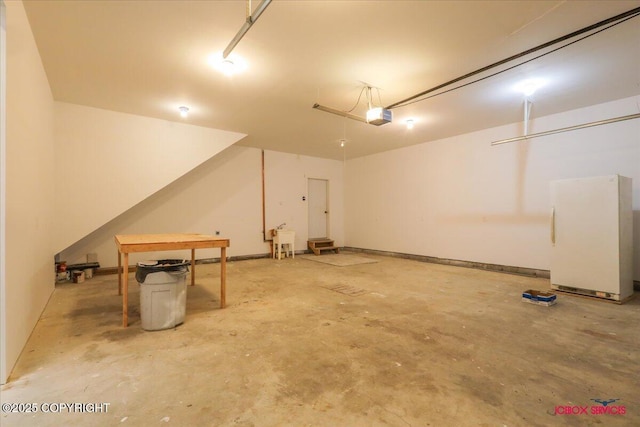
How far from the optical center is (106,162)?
4.75m

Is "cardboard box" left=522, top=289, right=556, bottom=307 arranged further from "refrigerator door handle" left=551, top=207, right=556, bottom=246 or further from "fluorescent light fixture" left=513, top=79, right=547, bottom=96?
"fluorescent light fixture" left=513, top=79, right=547, bottom=96

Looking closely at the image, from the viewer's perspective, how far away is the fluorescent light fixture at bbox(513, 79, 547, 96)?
375cm

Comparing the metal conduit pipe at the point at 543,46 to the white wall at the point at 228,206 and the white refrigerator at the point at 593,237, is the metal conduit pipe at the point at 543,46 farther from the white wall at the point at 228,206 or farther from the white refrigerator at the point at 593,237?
the white wall at the point at 228,206

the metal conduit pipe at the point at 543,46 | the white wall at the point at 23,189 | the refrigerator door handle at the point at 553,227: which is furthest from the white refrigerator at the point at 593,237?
the white wall at the point at 23,189

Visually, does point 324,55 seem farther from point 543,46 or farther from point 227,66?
point 543,46

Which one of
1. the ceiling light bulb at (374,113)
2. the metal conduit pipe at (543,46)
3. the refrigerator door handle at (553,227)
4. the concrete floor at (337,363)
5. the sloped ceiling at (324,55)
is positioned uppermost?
the sloped ceiling at (324,55)

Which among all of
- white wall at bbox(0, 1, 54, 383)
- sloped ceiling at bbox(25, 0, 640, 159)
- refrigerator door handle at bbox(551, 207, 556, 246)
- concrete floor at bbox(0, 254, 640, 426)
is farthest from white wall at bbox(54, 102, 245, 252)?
refrigerator door handle at bbox(551, 207, 556, 246)

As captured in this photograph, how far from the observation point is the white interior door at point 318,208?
860cm

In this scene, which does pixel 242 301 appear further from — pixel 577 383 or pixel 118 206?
pixel 577 383

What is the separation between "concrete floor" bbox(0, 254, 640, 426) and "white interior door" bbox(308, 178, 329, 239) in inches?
189

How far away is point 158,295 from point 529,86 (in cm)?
520

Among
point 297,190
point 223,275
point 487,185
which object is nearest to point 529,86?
point 487,185

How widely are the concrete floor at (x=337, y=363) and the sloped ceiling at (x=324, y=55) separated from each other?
2.87m

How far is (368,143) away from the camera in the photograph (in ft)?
23.0
